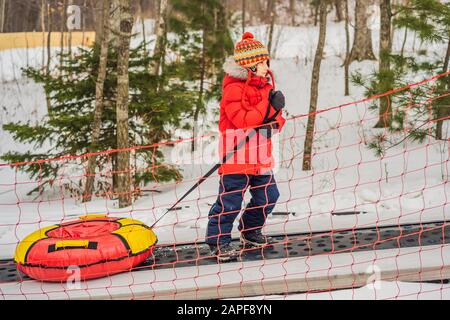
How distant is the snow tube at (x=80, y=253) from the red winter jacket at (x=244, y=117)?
83 cm

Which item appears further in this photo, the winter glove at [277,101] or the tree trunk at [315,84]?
the tree trunk at [315,84]

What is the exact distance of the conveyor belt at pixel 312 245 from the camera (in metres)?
3.48

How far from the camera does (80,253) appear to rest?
3.19 m

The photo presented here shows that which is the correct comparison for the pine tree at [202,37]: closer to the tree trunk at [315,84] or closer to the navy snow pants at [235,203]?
the tree trunk at [315,84]

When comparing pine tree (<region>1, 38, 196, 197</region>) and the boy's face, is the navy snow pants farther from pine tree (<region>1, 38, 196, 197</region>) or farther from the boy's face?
pine tree (<region>1, 38, 196, 197</region>)

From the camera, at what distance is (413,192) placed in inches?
193

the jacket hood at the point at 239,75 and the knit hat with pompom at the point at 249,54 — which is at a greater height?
the knit hat with pompom at the point at 249,54

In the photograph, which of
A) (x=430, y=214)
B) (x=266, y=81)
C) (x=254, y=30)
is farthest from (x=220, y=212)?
(x=254, y=30)

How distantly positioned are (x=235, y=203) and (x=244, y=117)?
0.62 m

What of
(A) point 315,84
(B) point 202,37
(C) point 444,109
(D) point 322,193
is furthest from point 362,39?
(D) point 322,193

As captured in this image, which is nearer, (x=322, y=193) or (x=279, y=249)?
(x=279, y=249)

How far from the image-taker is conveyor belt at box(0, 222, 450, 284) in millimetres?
3482

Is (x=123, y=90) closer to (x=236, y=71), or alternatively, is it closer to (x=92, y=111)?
(x=92, y=111)

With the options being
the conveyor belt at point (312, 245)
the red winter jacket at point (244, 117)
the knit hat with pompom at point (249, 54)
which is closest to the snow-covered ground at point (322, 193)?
the conveyor belt at point (312, 245)
